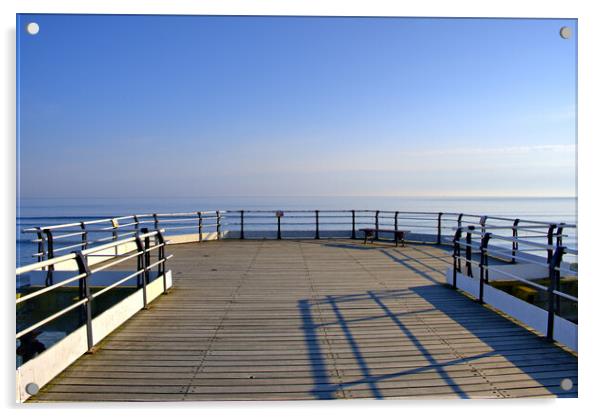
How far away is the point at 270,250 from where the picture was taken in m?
12.4

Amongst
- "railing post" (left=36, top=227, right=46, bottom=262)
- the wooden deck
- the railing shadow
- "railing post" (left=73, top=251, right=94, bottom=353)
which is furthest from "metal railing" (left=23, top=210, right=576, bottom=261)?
"railing post" (left=73, top=251, right=94, bottom=353)

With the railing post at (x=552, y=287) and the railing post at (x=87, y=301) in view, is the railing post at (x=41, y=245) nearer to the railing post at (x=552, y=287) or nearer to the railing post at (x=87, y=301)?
the railing post at (x=87, y=301)

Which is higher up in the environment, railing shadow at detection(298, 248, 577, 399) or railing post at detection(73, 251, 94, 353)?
railing post at detection(73, 251, 94, 353)

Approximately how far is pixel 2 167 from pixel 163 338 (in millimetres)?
2151

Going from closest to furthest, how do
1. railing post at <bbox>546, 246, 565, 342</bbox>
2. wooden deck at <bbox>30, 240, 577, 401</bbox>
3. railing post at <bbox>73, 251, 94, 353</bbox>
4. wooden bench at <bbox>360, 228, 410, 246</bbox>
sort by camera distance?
wooden deck at <bbox>30, 240, 577, 401</bbox>, railing post at <bbox>73, 251, 94, 353</bbox>, railing post at <bbox>546, 246, 565, 342</bbox>, wooden bench at <bbox>360, 228, 410, 246</bbox>

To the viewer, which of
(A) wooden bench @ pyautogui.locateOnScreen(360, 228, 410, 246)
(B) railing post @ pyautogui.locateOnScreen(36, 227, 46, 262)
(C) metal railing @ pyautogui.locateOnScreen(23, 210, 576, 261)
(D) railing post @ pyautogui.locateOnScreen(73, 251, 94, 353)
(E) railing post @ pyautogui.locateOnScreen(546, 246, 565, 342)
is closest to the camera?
(D) railing post @ pyautogui.locateOnScreen(73, 251, 94, 353)

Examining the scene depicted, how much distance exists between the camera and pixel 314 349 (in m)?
4.36

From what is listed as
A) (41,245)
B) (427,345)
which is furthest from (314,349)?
(41,245)

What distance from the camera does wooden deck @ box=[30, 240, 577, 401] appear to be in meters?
3.49

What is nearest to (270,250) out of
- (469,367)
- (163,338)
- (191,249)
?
(191,249)

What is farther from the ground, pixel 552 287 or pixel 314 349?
pixel 552 287

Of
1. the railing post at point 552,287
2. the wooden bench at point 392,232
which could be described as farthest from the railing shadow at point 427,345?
the wooden bench at point 392,232

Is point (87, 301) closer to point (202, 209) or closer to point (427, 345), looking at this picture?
point (427, 345)

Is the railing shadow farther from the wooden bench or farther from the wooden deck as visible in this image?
the wooden bench
